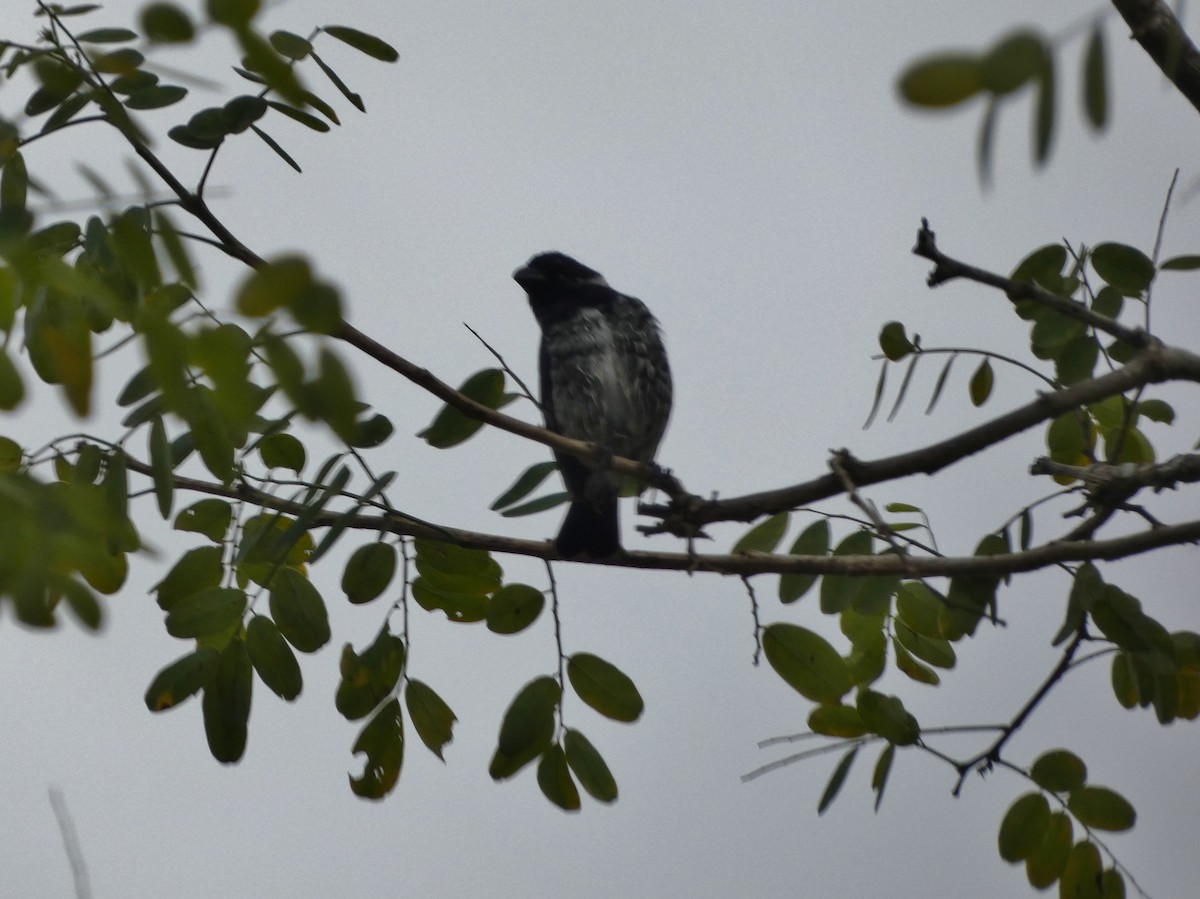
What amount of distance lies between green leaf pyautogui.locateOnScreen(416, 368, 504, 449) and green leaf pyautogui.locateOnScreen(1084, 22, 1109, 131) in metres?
1.67

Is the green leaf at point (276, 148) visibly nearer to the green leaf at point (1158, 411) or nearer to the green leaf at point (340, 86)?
the green leaf at point (340, 86)

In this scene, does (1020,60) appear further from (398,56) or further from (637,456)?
(637,456)

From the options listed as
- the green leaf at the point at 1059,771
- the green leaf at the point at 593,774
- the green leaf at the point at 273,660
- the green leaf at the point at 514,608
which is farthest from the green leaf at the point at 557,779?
the green leaf at the point at 1059,771

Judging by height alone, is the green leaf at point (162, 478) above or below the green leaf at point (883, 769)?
above

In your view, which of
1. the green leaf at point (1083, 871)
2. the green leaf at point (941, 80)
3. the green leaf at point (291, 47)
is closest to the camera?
the green leaf at point (941, 80)

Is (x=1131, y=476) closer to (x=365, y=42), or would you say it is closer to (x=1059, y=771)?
(x=1059, y=771)

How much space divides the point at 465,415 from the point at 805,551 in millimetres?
800

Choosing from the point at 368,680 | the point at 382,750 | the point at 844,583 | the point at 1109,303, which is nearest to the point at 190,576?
the point at 368,680

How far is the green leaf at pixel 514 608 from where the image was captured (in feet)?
8.94

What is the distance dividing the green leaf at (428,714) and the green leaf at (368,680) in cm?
5

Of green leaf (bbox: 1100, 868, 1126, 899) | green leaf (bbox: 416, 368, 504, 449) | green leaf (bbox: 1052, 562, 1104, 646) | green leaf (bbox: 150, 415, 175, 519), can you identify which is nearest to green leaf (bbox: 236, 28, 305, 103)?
green leaf (bbox: 150, 415, 175, 519)

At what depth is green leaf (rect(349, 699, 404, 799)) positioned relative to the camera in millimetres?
2629

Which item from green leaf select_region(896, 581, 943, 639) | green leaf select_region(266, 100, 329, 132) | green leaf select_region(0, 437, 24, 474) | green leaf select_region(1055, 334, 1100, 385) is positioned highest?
green leaf select_region(266, 100, 329, 132)

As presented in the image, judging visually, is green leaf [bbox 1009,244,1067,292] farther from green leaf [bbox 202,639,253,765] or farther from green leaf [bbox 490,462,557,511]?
green leaf [bbox 202,639,253,765]
